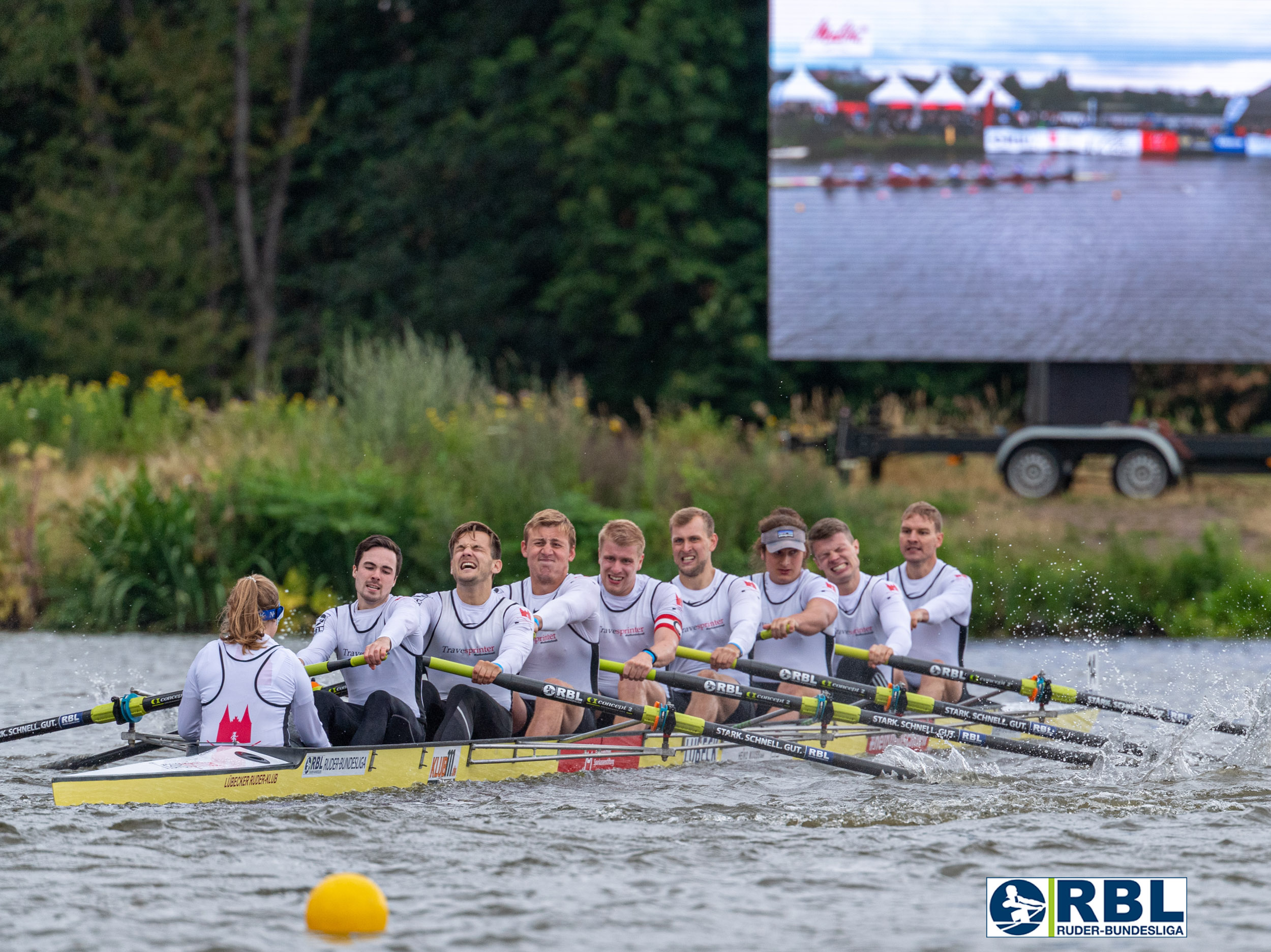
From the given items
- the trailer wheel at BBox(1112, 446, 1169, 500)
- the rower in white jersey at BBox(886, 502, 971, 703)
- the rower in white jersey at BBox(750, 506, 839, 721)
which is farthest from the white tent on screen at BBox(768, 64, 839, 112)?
the rower in white jersey at BBox(750, 506, 839, 721)

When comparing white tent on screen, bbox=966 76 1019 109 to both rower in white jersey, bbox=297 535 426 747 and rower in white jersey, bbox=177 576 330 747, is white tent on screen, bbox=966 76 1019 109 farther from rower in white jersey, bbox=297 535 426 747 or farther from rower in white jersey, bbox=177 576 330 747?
rower in white jersey, bbox=177 576 330 747

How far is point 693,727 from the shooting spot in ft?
26.7

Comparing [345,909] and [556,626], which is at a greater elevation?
[556,626]

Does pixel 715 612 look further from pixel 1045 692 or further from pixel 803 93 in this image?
pixel 803 93

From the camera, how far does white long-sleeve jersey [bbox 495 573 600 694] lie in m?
8.56

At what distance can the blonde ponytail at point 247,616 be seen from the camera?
7281mm

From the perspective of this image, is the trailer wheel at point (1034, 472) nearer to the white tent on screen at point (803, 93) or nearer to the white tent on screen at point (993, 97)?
the white tent on screen at point (993, 97)

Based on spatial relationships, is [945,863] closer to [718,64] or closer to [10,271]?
[718,64]

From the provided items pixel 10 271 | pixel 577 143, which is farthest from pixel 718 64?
pixel 10 271

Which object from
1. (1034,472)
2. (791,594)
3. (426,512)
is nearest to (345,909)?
(791,594)

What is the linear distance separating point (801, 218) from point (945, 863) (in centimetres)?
1143

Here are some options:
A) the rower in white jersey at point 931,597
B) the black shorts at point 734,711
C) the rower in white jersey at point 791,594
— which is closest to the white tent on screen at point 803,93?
the rower in white jersey at point 931,597

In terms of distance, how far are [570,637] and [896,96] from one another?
10.1m

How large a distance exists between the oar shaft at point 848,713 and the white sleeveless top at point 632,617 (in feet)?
1.20
